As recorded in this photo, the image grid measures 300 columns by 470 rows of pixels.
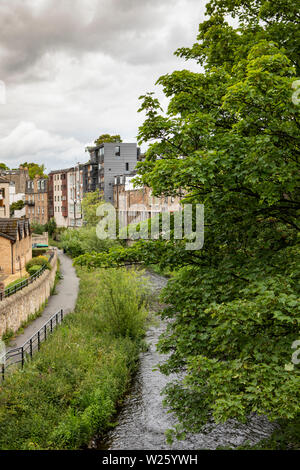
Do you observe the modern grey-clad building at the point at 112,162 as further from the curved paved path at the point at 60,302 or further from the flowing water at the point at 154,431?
the flowing water at the point at 154,431

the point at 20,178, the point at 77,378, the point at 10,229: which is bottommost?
the point at 77,378

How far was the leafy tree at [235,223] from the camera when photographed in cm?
723

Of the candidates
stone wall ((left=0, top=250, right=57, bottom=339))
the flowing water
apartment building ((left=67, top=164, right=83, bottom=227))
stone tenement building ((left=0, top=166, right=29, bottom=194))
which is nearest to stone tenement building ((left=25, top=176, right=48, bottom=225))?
stone tenement building ((left=0, top=166, right=29, bottom=194))

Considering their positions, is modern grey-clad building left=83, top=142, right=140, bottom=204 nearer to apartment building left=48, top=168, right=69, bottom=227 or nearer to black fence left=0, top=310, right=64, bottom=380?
apartment building left=48, top=168, right=69, bottom=227

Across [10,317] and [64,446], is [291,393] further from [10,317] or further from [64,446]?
[10,317]

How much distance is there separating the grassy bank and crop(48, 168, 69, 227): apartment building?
225 ft

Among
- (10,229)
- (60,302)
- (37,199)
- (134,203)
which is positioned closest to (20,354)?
(60,302)

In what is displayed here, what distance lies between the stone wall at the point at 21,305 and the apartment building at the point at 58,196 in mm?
62394

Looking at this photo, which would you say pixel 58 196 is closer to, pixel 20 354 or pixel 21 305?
pixel 21 305

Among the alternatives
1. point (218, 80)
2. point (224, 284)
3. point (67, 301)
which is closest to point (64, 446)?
point (224, 284)

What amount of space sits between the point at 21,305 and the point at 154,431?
11.7 meters

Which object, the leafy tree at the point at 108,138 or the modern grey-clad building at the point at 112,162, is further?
the leafy tree at the point at 108,138

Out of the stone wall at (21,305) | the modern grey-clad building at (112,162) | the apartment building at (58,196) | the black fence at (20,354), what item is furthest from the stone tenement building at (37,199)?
the black fence at (20,354)

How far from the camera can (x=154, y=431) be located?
14562mm
